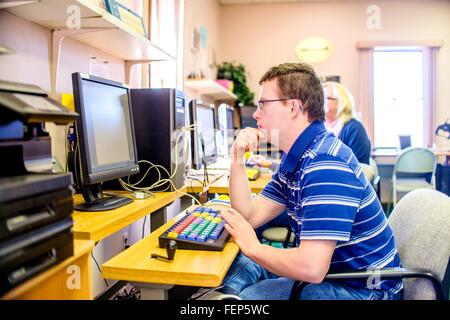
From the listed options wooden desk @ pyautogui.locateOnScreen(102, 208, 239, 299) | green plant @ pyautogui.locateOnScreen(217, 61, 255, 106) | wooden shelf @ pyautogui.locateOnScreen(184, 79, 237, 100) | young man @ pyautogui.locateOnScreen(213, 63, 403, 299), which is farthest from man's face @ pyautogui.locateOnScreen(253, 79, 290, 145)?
green plant @ pyautogui.locateOnScreen(217, 61, 255, 106)

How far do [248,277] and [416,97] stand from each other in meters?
5.20

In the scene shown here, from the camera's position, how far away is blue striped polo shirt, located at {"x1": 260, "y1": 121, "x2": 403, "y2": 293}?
104 cm

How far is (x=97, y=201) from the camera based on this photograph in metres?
1.36

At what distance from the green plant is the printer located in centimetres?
449

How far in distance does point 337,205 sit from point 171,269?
0.46 m

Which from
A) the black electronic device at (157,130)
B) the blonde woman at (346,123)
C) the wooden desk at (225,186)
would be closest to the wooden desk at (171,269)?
the black electronic device at (157,130)

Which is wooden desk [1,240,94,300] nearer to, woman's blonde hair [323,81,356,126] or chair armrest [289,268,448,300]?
chair armrest [289,268,448,300]

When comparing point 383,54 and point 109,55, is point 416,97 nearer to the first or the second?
point 383,54

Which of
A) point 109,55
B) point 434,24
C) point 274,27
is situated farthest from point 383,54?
point 109,55

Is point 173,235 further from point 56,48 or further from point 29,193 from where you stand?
point 56,48

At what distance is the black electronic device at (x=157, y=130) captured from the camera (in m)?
1.72

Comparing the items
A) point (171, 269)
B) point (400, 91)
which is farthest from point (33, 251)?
point (400, 91)

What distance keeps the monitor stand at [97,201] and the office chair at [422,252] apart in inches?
25.4
